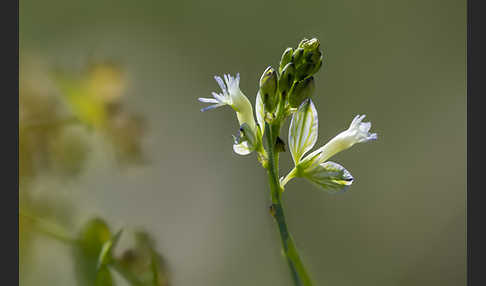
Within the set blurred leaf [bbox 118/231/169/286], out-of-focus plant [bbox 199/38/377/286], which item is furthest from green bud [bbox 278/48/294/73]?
blurred leaf [bbox 118/231/169/286]

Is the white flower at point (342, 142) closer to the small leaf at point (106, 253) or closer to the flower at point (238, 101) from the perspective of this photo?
the flower at point (238, 101)

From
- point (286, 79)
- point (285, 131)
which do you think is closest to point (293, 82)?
point (286, 79)

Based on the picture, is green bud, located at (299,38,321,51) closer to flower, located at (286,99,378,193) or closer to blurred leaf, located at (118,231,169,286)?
flower, located at (286,99,378,193)

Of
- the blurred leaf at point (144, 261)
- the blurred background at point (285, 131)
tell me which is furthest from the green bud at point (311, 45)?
the blurred background at point (285, 131)

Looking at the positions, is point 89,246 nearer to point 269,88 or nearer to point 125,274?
point 125,274

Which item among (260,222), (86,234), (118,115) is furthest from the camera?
(260,222)

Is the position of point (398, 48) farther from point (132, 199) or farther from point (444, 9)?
point (132, 199)

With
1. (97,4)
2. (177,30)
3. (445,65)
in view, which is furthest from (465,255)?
(97,4)
